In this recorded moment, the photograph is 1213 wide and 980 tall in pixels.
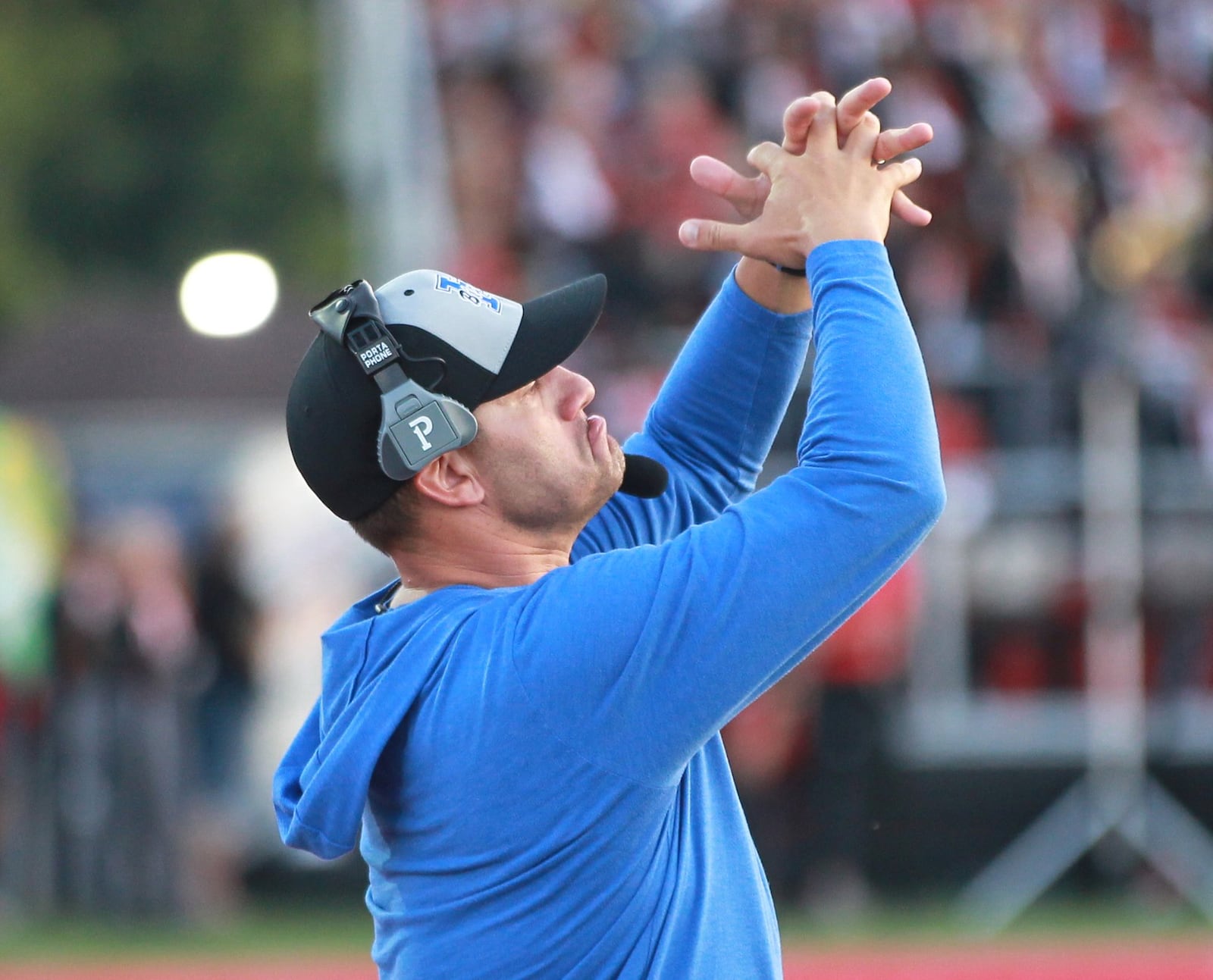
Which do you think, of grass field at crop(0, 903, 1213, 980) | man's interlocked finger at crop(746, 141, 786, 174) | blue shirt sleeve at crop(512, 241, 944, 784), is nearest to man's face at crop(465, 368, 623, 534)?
blue shirt sleeve at crop(512, 241, 944, 784)

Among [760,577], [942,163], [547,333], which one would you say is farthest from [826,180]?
[942,163]

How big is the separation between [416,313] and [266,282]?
8.18 metres

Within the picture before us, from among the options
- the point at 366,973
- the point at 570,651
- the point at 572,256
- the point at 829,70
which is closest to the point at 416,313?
the point at 570,651

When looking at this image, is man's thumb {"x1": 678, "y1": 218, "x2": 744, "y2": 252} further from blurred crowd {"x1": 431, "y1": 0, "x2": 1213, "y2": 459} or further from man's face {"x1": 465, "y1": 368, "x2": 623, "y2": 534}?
blurred crowd {"x1": 431, "y1": 0, "x2": 1213, "y2": 459}

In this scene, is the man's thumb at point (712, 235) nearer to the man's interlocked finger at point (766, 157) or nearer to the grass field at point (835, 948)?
the man's interlocked finger at point (766, 157)

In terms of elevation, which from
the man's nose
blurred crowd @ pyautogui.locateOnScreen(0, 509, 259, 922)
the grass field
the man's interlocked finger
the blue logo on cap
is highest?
the man's interlocked finger

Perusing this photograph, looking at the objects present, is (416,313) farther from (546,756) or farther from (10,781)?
(10,781)

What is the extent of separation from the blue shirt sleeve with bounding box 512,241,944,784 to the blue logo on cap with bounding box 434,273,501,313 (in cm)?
42

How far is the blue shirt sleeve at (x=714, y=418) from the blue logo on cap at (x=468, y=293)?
416 mm

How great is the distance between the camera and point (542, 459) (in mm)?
2375

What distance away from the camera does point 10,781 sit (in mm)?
9633

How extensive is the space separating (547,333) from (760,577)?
0.52 metres

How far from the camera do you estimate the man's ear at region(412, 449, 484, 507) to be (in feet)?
7.78

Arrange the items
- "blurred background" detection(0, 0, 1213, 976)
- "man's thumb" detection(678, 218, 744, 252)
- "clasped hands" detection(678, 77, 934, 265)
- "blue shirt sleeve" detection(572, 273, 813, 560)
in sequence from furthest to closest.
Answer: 1. "blurred background" detection(0, 0, 1213, 976)
2. "blue shirt sleeve" detection(572, 273, 813, 560)
3. "man's thumb" detection(678, 218, 744, 252)
4. "clasped hands" detection(678, 77, 934, 265)
